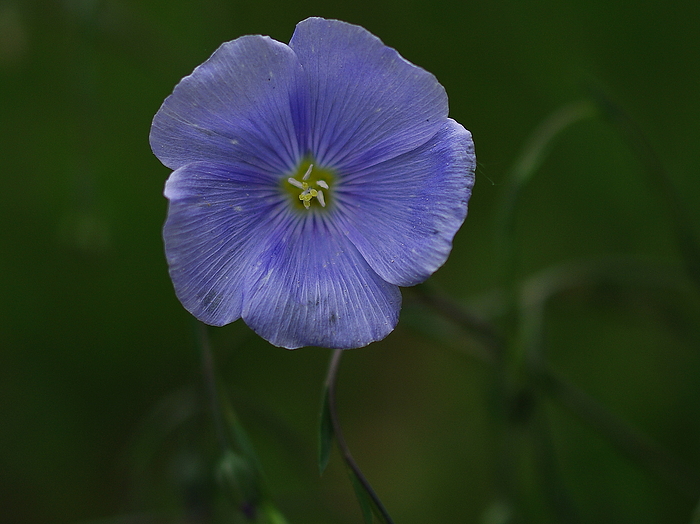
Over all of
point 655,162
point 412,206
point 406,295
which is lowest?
point 406,295

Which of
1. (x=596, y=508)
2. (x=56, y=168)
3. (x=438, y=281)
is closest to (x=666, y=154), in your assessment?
(x=438, y=281)

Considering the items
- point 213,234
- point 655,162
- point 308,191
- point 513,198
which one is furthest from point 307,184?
point 655,162

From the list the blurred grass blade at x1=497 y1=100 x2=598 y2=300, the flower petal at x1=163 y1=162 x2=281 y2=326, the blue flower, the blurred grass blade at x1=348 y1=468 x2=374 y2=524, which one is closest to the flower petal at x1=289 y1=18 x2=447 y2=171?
the blue flower

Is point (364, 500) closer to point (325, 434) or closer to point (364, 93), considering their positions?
point (325, 434)

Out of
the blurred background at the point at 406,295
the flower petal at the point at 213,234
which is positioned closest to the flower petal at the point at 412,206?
the flower petal at the point at 213,234

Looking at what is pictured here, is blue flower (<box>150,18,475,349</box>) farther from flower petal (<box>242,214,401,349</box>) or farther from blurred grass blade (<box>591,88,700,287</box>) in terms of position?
blurred grass blade (<box>591,88,700,287</box>)

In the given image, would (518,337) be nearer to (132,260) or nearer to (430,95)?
(430,95)
